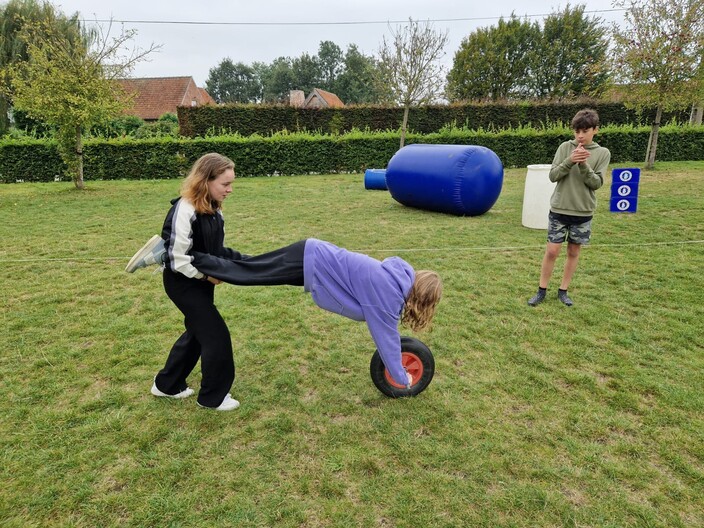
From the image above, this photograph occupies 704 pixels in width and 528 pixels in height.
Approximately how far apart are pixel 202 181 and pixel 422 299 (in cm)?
151

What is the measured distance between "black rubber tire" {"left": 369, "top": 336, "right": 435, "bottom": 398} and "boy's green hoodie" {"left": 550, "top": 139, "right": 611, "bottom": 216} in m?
2.53

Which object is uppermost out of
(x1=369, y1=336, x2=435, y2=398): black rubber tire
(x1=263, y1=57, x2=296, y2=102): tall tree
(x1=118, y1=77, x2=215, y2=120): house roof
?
(x1=263, y1=57, x2=296, y2=102): tall tree

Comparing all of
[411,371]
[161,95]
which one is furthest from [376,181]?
[161,95]

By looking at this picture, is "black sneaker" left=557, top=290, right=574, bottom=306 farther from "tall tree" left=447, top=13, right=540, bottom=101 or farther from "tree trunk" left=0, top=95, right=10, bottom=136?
"tall tree" left=447, top=13, right=540, bottom=101

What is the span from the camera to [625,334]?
4.04 m

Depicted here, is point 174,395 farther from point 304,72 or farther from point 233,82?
point 233,82

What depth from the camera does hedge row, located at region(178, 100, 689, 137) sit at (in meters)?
22.6

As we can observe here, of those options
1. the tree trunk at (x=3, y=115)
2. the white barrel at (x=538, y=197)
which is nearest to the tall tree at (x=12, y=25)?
the tree trunk at (x=3, y=115)

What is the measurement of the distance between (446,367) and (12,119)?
34.4 meters

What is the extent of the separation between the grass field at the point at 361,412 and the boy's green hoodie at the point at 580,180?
1041 mm

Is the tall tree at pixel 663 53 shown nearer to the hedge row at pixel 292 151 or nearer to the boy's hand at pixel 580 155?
the hedge row at pixel 292 151

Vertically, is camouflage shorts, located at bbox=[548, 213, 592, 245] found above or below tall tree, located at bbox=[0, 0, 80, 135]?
below

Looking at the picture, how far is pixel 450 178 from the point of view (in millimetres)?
8875

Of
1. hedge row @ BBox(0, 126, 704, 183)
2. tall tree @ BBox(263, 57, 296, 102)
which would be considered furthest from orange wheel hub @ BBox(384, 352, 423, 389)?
tall tree @ BBox(263, 57, 296, 102)
